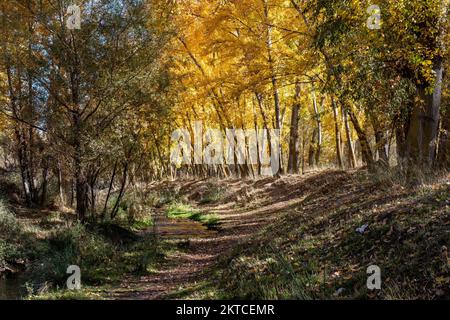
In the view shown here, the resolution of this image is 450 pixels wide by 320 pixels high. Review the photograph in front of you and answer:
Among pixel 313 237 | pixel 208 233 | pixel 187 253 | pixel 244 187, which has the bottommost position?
pixel 187 253

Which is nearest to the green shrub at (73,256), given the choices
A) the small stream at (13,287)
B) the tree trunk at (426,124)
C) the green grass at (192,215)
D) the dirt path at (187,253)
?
the small stream at (13,287)

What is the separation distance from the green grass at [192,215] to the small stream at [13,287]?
8.47m

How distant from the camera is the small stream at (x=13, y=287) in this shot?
9708 mm

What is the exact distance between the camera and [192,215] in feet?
75.7

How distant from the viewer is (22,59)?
14812mm

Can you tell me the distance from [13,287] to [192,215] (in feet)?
42.2

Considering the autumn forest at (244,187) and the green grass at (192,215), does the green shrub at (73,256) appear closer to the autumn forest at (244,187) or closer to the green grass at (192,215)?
the autumn forest at (244,187)

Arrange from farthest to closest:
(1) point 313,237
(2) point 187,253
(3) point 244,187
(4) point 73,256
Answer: (3) point 244,187
(2) point 187,253
(4) point 73,256
(1) point 313,237

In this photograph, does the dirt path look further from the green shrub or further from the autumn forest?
the green shrub

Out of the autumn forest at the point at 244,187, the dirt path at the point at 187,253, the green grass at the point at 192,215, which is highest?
the autumn forest at the point at 244,187

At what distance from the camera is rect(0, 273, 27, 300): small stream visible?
31.8ft

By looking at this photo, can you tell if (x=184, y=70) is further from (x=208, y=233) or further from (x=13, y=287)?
(x=13, y=287)

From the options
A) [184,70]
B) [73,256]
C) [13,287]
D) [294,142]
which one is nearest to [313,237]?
[73,256]

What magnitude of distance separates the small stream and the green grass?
8466 mm
